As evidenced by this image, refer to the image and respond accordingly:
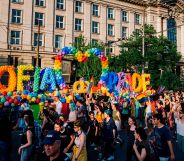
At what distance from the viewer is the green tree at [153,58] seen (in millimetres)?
34875

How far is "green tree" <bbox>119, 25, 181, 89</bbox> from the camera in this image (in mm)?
34875

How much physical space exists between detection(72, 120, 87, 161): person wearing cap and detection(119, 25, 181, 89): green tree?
91.4ft

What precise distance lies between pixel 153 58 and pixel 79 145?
30265 millimetres

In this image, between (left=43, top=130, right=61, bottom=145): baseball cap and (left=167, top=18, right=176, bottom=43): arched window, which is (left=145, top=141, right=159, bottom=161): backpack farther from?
(left=167, top=18, right=176, bottom=43): arched window

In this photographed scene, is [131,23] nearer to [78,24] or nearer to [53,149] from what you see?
[78,24]

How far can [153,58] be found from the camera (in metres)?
35.7

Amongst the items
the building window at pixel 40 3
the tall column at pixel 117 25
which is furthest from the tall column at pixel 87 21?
the building window at pixel 40 3

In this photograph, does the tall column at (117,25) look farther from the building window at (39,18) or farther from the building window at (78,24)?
the building window at (39,18)

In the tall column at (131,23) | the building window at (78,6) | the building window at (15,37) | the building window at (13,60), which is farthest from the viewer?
the tall column at (131,23)

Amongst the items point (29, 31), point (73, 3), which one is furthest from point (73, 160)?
point (73, 3)

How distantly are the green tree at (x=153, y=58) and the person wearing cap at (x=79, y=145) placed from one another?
27.8m

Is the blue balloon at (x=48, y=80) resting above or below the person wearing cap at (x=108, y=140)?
above

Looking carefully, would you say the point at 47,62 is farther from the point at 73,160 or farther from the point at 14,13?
the point at 73,160

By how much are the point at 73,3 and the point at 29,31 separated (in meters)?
7.90
